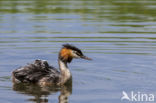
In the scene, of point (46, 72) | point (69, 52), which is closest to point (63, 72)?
point (46, 72)

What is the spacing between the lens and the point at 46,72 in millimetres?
13047

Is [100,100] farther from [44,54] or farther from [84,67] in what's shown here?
[44,54]

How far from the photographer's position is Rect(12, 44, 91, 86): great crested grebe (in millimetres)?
12812

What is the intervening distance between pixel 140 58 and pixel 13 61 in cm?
368

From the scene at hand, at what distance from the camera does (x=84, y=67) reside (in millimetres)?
14383

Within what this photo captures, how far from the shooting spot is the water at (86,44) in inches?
470

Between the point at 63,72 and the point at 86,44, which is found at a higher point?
the point at 63,72

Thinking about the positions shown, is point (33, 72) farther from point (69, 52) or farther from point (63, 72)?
point (69, 52)

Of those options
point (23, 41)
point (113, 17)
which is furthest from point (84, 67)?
point (113, 17)

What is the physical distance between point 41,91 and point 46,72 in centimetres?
94

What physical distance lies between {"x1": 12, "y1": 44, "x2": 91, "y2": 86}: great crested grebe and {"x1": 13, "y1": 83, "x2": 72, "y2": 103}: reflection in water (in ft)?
0.55

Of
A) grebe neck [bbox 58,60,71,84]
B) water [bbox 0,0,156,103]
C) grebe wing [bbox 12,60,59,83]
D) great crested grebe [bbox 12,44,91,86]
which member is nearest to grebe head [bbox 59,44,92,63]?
great crested grebe [bbox 12,44,91,86]

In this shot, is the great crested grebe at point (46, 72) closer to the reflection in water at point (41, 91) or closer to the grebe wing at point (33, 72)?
the grebe wing at point (33, 72)

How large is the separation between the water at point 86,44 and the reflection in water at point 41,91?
22 mm
